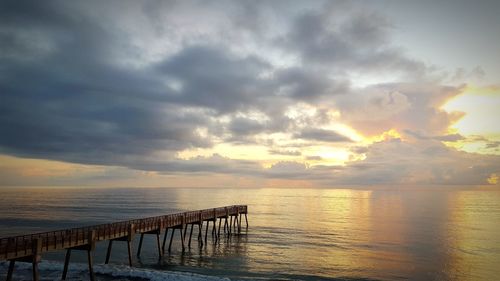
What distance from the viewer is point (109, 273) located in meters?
31.4

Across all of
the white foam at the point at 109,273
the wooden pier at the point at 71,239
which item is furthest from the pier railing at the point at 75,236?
the white foam at the point at 109,273

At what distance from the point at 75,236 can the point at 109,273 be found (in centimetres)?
681

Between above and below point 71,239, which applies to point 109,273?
below

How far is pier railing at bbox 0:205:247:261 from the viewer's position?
2228cm

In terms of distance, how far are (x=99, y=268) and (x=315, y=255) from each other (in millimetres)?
24738

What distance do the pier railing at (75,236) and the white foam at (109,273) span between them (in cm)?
322

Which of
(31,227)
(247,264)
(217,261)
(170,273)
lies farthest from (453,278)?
(31,227)

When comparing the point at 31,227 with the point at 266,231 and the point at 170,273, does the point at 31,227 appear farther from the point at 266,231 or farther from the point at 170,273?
the point at 170,273

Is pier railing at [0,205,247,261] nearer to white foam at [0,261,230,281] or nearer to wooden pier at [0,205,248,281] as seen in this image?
wooden pier at [0,205,248,281]

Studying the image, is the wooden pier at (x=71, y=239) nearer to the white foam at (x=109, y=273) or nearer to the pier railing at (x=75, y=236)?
the pier railing at (x=75, y=236)

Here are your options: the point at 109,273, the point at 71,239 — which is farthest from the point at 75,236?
the point at 109,273

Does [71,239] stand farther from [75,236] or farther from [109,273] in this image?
[109,273]

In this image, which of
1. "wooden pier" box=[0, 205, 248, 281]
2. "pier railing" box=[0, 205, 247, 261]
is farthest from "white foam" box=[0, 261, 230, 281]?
"pier railing" box=[0, 205, 247, 261]

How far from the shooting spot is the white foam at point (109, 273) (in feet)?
99.3
